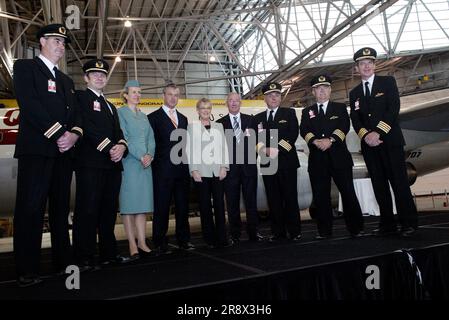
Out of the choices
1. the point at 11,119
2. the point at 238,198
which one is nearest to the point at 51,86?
the point at 238,198

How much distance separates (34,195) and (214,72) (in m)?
22.8

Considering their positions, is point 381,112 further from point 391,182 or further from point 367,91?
point 391,182

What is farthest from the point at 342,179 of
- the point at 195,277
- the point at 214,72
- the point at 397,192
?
the point at 214,72

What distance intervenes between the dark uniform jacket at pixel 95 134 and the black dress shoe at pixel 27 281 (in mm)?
895

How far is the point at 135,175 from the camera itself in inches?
132

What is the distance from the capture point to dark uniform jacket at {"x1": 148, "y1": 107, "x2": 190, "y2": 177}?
11.6 feet

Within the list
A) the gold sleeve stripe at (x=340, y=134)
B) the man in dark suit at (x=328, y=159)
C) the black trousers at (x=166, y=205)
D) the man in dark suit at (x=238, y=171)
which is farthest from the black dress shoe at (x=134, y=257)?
the gold sleeve stripe at (x=340, y=134)

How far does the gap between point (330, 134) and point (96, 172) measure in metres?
2.28

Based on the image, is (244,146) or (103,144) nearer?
(103,144)

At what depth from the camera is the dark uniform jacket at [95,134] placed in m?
2.90

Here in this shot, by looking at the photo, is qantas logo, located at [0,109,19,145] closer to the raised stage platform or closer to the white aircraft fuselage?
the white aircraft fuselage

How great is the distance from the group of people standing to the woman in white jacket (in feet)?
0.03

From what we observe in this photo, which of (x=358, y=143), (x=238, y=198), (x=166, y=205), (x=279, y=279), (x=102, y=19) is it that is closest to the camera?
(x=279, y=279)
